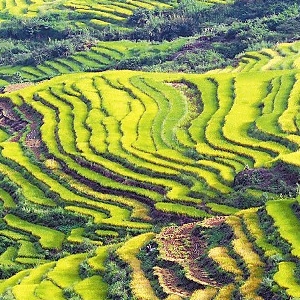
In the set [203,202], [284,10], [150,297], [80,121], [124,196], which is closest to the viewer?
[150,297]

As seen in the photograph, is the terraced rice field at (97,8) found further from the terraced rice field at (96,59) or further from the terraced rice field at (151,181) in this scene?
the terraced rice field at (151,181)

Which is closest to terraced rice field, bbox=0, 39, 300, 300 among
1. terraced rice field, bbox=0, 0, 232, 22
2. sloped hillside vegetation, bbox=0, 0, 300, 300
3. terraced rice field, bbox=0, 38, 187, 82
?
sloped hillside vegetation, bbox=0, 0, 300, 300

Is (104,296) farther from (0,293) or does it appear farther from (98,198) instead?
(98,198)

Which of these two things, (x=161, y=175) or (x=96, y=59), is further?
(x=96, y=59)

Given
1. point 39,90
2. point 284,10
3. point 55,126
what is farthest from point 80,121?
point 284,10

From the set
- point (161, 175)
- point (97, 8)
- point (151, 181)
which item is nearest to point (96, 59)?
point (97, 8)

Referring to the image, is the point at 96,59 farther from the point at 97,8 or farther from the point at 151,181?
the point at 151,181

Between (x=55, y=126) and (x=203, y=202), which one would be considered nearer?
(x=203, y=202)

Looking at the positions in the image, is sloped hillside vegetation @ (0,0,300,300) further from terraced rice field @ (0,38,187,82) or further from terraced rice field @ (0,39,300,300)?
terraced rice field @ (0,38,187,82)
